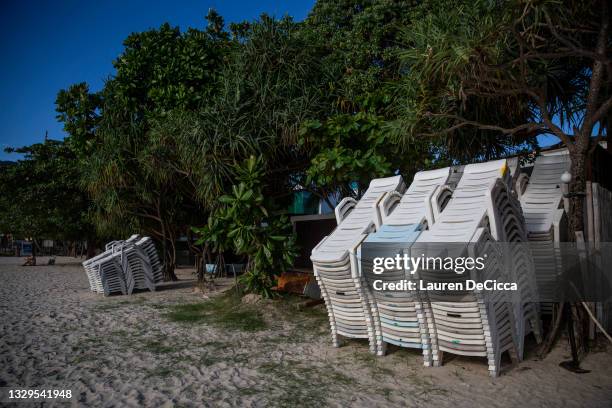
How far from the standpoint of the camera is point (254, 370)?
15.1ft

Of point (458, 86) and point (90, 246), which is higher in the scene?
point (458, 86)

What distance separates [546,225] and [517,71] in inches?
81.1

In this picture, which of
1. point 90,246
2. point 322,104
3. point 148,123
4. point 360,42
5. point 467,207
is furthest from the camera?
point 90,246

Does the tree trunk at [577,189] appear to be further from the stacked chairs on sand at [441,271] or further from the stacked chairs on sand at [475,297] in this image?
the stacked chairs on sand at [475,297]

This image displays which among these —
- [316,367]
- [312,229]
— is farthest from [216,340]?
[312,229]

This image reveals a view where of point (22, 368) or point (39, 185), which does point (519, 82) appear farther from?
point (39, 185)

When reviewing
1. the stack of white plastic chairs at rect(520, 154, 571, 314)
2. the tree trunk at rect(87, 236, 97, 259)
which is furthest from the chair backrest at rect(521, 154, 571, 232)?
the tree trunk at rect(87, 236, 97, 259)

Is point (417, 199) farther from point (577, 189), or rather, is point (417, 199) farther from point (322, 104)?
point (322, 104)

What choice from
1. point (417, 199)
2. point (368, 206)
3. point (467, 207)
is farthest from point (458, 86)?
point (467, 207)

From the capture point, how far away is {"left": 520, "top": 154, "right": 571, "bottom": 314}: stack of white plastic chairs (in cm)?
489

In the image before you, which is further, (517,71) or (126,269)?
(126,269)

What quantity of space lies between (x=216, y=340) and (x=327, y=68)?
6.06m

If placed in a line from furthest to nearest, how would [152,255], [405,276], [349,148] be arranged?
[152,255] < [349,148] < [405,276]

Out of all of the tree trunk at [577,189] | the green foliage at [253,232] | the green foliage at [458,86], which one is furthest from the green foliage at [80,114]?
the tree trunk at [577,189]
